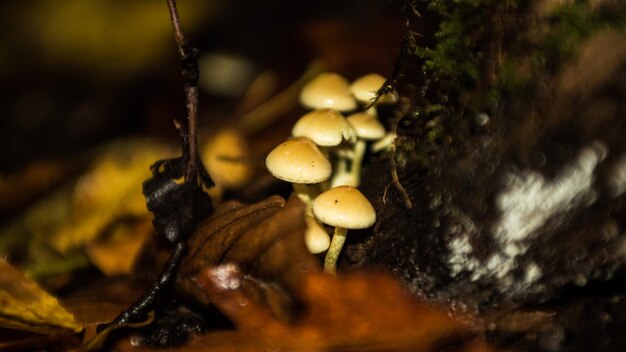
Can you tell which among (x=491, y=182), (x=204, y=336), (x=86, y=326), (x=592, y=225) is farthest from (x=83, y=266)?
(x=592, y=225)

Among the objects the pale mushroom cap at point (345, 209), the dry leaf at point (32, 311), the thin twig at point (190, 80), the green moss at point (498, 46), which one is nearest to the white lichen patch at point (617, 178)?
the green moss at point (498, 46)

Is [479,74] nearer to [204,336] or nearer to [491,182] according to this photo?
[491,182]

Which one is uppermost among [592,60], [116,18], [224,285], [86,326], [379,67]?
[116,18]

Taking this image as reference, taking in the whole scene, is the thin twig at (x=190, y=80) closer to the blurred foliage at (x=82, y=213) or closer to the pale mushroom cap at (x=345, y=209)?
the pale mushroom cap at (x=345, y=209)

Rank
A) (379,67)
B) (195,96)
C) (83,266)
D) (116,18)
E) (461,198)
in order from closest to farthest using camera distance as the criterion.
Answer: (461,198) < (195,96) < (83,266) < (379,67) < (116,18)

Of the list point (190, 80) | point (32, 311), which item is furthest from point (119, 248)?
point (190, 80)

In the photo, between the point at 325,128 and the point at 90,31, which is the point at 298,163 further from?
the point at 90,31
